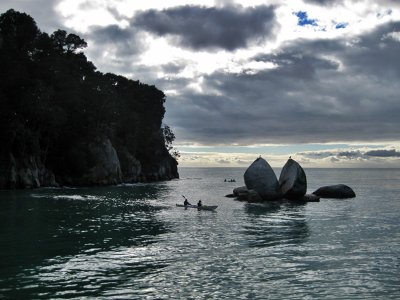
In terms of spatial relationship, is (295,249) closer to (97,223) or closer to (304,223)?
(304,223)

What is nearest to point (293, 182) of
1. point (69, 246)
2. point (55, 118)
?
point (69, 246)

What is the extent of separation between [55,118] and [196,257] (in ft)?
167

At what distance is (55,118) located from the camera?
6322 centimetres

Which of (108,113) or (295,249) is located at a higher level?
(108,113)

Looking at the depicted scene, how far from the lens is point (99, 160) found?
8269 centimetres

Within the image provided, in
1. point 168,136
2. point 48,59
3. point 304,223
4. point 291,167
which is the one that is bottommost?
point 304,223

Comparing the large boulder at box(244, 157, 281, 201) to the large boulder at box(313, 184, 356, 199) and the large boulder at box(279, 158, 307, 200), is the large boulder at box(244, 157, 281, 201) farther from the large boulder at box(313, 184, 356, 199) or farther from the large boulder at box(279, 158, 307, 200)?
the large boulder at box(313, 184, 356, 199)

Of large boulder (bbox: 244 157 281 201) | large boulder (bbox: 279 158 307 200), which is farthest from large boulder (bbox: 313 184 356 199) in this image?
large boulder (bbox: 244 157 281 201)

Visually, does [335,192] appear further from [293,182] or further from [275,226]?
[275,226]

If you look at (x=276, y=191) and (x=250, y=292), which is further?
(x=276, y=191)

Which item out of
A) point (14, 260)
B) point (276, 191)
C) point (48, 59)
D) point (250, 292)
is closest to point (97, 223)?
point (14, 260)

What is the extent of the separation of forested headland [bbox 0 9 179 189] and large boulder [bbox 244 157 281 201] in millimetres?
33139

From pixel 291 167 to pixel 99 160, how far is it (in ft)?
151

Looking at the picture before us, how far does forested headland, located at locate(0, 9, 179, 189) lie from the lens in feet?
201
